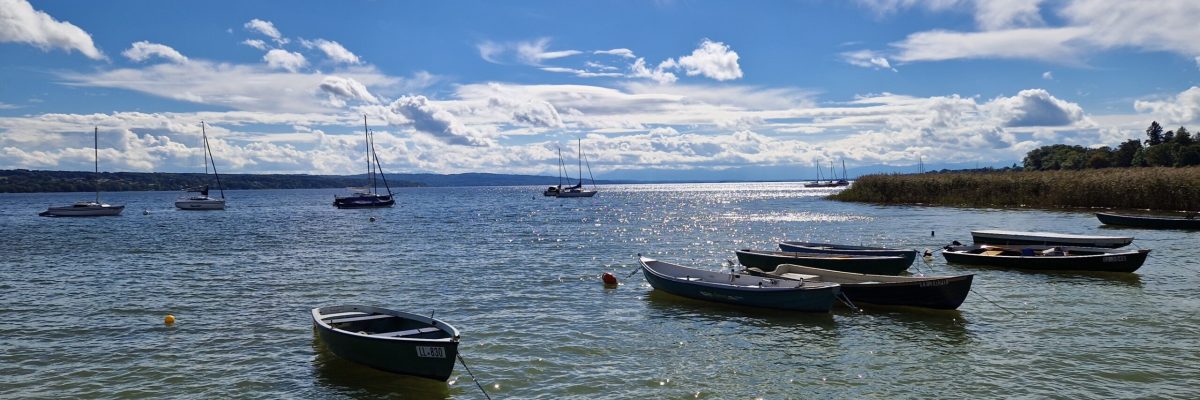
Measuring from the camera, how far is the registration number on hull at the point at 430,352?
1497 centimetres

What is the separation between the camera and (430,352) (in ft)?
49.4

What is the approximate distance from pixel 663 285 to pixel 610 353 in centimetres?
752

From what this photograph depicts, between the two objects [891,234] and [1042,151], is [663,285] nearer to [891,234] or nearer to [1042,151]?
[891,234]

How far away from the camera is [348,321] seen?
1788 centimetres

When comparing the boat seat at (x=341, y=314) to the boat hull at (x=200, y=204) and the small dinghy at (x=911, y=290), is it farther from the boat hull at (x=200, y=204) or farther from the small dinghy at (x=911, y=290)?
the boat hull at (x=200, y=204)

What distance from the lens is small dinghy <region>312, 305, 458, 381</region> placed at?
15.1m

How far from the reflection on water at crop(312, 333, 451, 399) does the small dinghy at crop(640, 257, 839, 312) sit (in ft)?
32.3

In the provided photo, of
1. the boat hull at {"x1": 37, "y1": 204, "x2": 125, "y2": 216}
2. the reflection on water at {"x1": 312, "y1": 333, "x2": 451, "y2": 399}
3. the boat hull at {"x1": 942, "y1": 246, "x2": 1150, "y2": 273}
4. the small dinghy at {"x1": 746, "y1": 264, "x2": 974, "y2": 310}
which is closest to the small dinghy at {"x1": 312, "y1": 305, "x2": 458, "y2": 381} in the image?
the reflection on water at {"x1": 312, "y1": 333, "x2": 451, "y2": 399}

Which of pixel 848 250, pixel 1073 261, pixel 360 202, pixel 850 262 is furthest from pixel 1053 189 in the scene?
pixel 360 202

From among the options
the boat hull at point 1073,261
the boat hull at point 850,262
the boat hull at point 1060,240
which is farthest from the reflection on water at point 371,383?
the boat hull at point 1060,240

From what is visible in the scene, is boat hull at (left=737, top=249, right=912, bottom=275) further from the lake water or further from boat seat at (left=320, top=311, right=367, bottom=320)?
boat seat at (left=320, top=311, right=367, bottom=320)

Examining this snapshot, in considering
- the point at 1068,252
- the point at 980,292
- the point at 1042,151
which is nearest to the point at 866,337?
the point at 980,292

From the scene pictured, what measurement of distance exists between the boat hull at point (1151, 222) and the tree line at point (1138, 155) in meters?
66.5

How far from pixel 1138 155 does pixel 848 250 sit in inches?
4543
